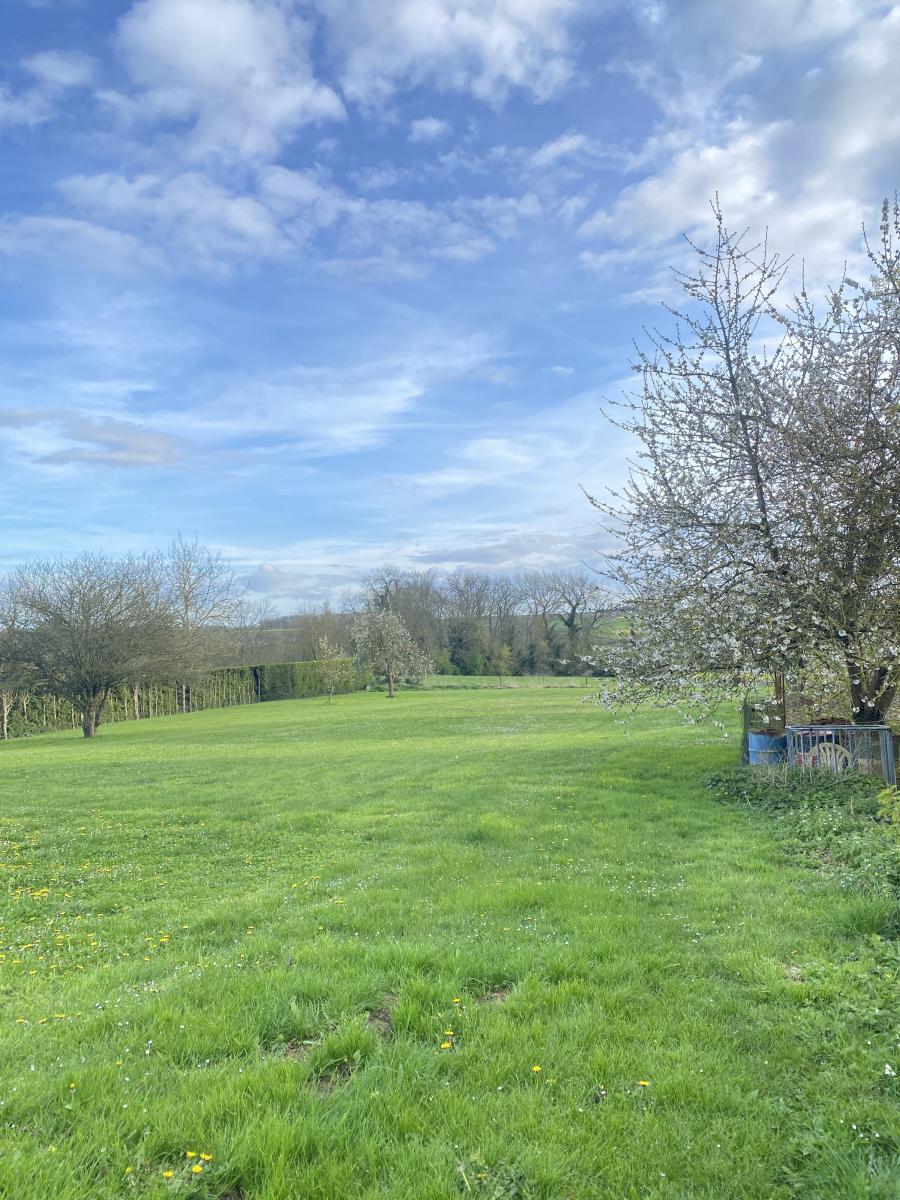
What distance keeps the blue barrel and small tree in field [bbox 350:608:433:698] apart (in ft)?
127

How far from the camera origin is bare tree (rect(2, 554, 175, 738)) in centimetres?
2958

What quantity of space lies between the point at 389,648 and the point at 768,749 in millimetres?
39439

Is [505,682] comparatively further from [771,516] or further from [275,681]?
[771,516]

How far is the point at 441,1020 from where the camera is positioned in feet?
11.8

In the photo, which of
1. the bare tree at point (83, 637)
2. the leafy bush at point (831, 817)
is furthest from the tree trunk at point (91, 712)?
the leafy bush at point (831, 817)

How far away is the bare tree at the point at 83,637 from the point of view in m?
29.6

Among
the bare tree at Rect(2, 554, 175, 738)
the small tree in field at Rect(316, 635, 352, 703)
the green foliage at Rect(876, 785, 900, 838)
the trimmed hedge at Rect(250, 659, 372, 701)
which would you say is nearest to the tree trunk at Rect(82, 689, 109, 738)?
the bare tree at Rect(2, 554, 175, 738)

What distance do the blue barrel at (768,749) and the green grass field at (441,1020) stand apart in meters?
2.97

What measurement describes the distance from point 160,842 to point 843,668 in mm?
9333

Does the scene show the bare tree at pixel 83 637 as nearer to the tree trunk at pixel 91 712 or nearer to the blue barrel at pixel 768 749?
the tree trunk at pixel 91 712

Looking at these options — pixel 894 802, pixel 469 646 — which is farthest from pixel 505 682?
pixel 894 802

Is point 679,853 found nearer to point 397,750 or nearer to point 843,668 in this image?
point 843,668

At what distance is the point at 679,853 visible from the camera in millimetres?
7074

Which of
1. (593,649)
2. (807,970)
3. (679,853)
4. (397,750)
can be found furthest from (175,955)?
(397,750)
